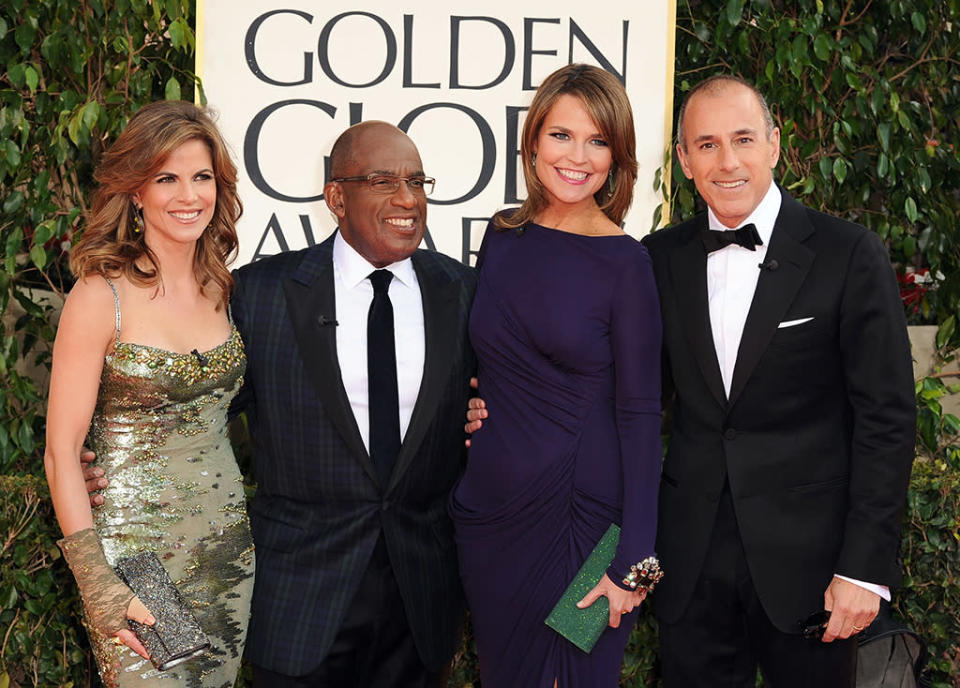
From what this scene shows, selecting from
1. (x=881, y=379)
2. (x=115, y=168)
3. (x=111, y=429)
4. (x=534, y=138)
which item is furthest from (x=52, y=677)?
(x=881, y=379)

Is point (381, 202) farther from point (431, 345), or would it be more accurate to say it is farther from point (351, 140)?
point (431, 345)

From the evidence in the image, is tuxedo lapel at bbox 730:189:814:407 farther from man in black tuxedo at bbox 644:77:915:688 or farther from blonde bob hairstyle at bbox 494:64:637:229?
blonde bob hairstyle at bbox 494:64:637:229

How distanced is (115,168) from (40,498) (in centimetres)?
129

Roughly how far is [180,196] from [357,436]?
768 mm

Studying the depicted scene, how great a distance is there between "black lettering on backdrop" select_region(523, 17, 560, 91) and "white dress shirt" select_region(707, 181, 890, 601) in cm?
156

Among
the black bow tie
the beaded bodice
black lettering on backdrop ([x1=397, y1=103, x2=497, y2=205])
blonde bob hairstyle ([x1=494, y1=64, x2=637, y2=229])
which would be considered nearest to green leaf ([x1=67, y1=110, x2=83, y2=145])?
black lettering on backdrop ([x1=397, y1=103, x2=497, y2=205])

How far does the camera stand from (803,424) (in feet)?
8.60

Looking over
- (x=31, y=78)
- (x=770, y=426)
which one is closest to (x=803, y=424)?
(x=770, y=426)

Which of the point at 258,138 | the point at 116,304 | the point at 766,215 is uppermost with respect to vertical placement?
the point at 258,138

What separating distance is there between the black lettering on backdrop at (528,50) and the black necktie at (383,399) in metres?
Result: 1.74

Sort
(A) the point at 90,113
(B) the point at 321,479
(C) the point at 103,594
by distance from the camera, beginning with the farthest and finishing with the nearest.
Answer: (A) the point at 90,113, (B) the point at 321,479, (C) the point at 103,594

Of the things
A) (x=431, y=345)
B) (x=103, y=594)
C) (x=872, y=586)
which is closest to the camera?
(x=103, y=594)

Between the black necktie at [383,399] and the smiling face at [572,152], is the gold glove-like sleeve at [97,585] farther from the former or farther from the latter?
the smiling face at [572,152]

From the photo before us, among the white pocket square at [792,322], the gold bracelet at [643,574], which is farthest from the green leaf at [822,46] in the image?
the gold bracelet at [643,574]
